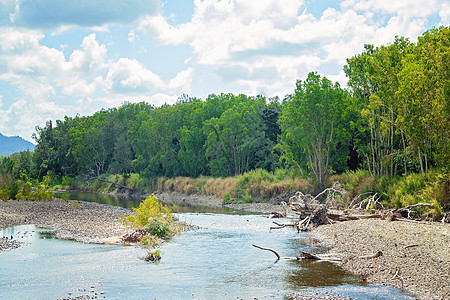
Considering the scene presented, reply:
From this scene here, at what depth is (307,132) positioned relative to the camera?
147 feet

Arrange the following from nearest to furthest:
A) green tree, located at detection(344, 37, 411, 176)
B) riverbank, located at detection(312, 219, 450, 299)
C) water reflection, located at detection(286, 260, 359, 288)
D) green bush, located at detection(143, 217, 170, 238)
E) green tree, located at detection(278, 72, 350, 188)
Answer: riverbank, located at detection(312, 219, 450, 299)
water reflection, located at detection(286, 260, 359, 288)
green bush, located at detection(143, 217, 170, 238)
green tree, located at detection(344, 37, 411, 176)
green tree, located at detection(278, 72, 350, 188)

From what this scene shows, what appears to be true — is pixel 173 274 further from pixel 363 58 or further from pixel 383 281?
pixel 363 58

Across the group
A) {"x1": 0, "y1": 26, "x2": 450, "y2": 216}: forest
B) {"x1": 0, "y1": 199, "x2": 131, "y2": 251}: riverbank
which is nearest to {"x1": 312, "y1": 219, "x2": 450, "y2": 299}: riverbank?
{"x1": 0, "y1": 26, "x2": 450, "y2": 216}: forest

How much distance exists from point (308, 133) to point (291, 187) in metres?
6.09

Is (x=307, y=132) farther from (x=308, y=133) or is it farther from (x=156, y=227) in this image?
(x=156, y=227)

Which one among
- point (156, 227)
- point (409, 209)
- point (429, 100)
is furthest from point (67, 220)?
point (429, 100)

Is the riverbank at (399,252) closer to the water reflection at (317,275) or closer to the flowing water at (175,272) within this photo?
the water reflection at (317,275)

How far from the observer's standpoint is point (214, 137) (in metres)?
65.8

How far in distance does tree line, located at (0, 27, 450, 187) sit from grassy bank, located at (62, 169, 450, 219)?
4.44ft

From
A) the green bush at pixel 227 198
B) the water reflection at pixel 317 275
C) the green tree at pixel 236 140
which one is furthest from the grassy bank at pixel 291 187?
the water reflection at pixel 317 275

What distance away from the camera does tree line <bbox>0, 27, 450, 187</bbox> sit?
27.9m

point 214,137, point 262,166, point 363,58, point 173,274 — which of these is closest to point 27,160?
point 214,137

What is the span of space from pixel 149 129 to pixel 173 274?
63322 millimetres

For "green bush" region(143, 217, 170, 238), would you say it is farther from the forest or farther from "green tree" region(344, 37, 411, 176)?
"green tree" region(344, 37, 411, 176)
